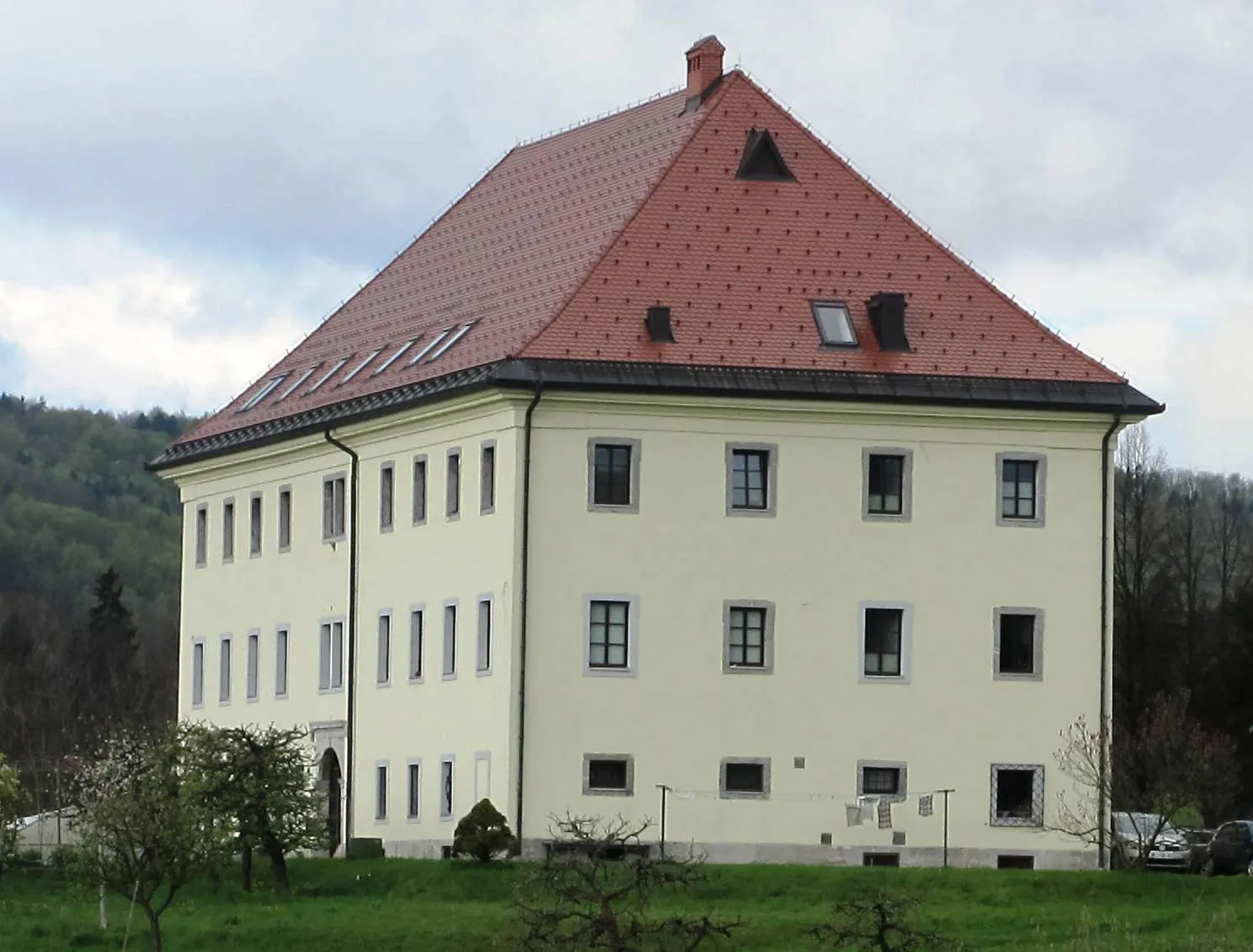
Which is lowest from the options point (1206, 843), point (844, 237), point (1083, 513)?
point (1206, 843)

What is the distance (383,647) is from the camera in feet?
262

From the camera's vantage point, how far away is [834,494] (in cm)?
7369

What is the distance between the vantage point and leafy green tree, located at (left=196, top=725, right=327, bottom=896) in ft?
225

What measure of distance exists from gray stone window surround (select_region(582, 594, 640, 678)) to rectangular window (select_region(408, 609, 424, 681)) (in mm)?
5984

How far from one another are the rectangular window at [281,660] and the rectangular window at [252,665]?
60.7 inches

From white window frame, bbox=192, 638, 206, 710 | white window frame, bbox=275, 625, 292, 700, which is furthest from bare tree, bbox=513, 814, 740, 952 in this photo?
white window frame, bbox=192, 638, 206, 710

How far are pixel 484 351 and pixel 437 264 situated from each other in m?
12.3

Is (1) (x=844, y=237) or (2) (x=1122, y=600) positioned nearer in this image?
(1) (x=844, y=237)

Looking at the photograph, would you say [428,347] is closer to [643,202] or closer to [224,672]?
[643,202]

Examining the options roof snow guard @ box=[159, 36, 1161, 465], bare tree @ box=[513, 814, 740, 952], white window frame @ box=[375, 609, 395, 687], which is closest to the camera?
bare tree @ box=[513, 814, 740, 952]

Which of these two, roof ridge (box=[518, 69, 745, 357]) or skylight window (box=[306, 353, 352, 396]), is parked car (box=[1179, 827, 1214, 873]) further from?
skylight window (box=[306, 353, 352, 396])

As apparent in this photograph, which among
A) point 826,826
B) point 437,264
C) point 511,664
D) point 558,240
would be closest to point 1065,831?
point 826,826

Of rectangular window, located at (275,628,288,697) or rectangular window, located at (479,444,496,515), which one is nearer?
rectangular window, located at (479,444,496,515)

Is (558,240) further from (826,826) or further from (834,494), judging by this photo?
(826,826)
